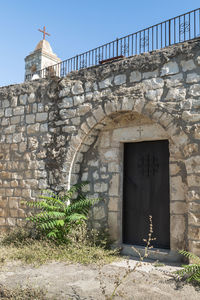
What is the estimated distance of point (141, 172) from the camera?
500cm

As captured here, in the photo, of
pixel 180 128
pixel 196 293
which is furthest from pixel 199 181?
pixel 196 293

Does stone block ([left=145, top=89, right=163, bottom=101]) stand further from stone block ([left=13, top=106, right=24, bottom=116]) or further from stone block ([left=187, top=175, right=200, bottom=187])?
stone block ([left=13, top=106, right=24, bottom=116])

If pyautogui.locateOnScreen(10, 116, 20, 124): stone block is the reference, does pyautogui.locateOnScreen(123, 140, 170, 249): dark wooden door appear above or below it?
below

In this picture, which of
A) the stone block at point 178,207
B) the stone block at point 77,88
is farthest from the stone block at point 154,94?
the stone block at point 178,207

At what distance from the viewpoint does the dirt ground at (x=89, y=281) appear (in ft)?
9.77

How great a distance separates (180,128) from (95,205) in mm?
2140

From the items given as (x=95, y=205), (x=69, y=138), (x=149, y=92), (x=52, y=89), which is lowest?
(x=95, y=205)

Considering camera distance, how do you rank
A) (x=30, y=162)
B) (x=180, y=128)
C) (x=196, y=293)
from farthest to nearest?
1. (x=30, y=162)
2. (x=180, y=128)
3. (x=196, y=293)

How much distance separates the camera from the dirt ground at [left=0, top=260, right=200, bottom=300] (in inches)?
117

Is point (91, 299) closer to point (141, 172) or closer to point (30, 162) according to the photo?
point (141, 172)

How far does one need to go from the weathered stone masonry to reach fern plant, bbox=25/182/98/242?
0.23 meters

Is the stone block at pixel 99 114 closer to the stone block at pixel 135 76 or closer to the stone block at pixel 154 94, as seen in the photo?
the stone block at pixel 135 76

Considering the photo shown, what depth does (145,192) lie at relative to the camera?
4906mm

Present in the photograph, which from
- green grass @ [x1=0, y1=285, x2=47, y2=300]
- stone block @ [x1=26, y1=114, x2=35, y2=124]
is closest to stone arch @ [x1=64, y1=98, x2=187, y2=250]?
stone block @ [x1=26, y1=114, x2=35, y2=124]
